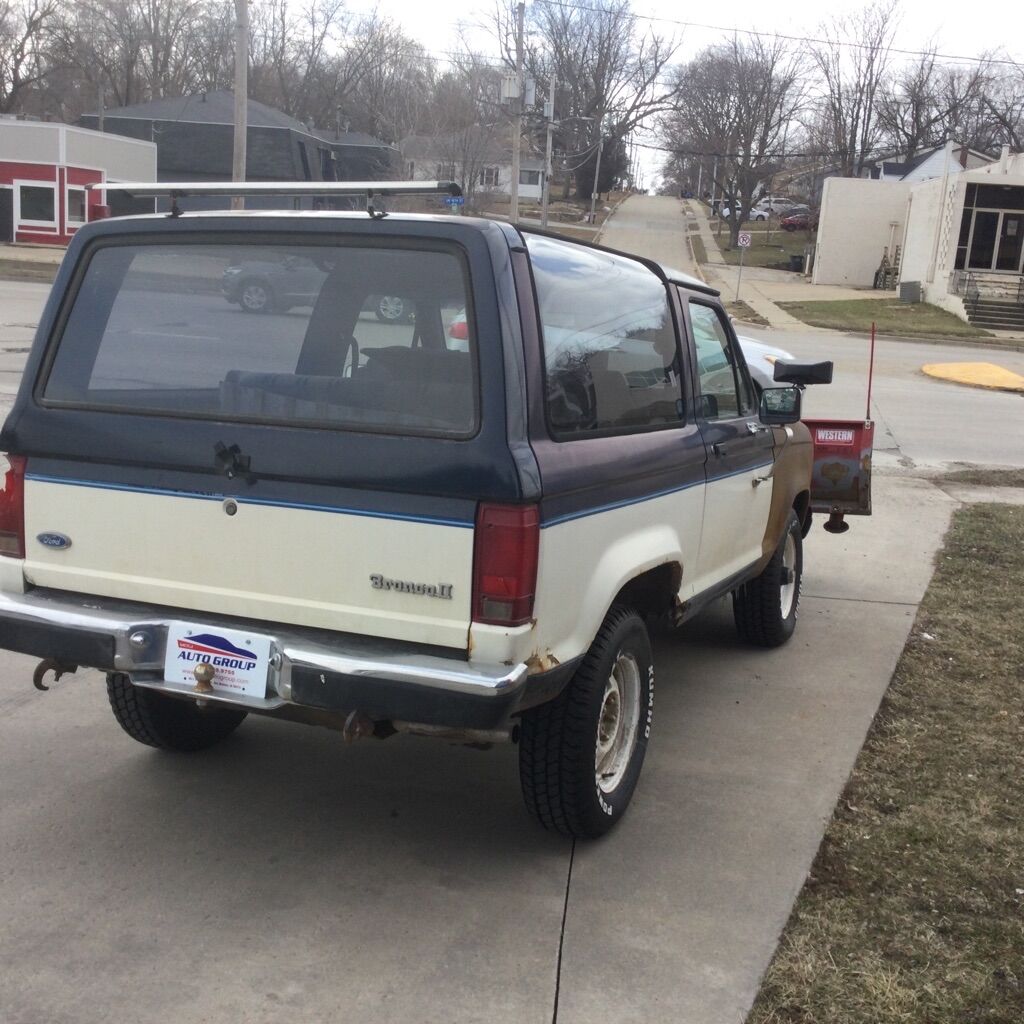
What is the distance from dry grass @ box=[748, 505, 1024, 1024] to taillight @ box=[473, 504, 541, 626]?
3.98 ft

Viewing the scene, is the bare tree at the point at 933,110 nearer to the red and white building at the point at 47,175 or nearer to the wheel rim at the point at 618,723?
the red and white building at the point at 47,175

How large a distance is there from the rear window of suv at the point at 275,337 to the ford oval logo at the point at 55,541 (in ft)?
1.39

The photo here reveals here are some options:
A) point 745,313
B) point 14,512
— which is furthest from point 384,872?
point 745,313

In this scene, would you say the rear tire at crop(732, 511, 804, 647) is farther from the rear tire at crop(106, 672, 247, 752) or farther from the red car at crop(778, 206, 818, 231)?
the red car at crop(778, 206, 818, 231)

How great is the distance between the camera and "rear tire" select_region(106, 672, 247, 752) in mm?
4250

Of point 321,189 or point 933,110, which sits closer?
point 321,189

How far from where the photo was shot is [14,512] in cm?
366

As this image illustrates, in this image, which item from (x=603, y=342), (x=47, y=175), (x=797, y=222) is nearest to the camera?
(x=603, y=342)

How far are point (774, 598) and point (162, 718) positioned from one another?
3068mm

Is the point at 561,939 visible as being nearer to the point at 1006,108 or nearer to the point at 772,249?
the point at 772,249

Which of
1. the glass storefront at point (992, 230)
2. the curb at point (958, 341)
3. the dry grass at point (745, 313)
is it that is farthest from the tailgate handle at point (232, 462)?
the glass storefront at point (992, 230)

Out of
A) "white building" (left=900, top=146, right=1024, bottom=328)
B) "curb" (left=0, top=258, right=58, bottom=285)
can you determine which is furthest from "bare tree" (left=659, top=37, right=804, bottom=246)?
"curb" (left=0, top=258, right=58, bottom=285)

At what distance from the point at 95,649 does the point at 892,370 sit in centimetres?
2122

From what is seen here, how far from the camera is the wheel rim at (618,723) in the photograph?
3911 millimetres
